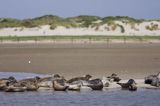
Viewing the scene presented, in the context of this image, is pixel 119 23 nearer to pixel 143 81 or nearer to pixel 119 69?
pixel 119 69

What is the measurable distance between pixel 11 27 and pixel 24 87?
5409cm

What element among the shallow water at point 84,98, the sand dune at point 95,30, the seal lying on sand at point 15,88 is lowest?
the shallow water at point 84,98

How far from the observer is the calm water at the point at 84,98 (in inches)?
680

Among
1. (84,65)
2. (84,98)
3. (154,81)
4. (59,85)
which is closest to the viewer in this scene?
(84,98)

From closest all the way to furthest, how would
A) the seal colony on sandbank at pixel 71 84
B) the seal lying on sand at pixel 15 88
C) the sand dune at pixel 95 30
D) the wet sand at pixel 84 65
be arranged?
the seal lying on sand at pixel 15 88 < the seal colony on sandbank at pixel 71 84 < the wet sand at pixel 84 65 < the sand dune at pixel 95 30

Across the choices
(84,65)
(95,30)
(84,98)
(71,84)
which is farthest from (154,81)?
(95,30)

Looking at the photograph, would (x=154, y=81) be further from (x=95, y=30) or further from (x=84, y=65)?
(x=95, y=30)

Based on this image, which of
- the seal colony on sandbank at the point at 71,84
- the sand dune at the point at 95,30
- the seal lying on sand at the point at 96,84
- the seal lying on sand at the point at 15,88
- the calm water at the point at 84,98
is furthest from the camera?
the sand dune at the point at 95,30

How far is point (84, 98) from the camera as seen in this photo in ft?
59.7

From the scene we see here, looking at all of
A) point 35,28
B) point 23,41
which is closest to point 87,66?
point 23,41

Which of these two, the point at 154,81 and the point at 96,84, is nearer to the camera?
the point at 96,84

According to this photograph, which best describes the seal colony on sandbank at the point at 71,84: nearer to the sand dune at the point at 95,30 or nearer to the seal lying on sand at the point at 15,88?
the seal lying on sand at the point at 15,88

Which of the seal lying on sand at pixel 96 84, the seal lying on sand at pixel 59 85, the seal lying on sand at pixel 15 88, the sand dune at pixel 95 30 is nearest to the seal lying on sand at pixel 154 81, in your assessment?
the seal lying on sand at pixel 96 84

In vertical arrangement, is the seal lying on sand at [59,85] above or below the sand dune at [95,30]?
below
